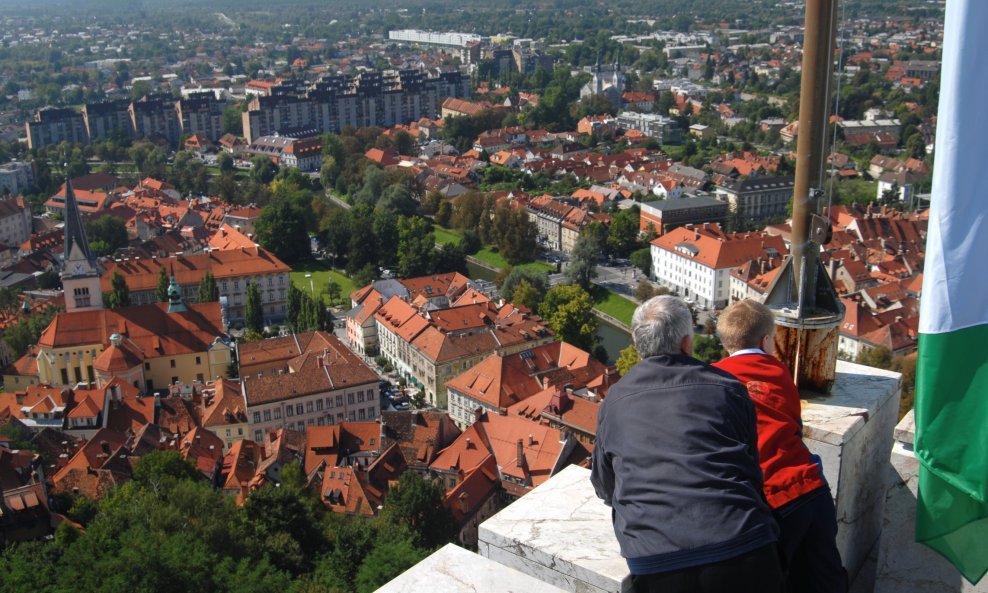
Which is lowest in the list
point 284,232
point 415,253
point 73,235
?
point 415,253

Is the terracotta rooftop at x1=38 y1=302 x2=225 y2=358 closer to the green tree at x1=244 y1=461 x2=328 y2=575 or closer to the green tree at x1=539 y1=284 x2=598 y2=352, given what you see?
the green tree at x1=539 y1=284 x2=598 y2=352

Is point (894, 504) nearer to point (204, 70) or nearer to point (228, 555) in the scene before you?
point (228, 555)

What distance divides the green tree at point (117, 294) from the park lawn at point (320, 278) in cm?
403

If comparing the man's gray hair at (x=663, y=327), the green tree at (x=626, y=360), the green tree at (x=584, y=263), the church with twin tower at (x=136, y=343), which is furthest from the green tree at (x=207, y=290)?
the man's gray hair at (x=663, y=327)

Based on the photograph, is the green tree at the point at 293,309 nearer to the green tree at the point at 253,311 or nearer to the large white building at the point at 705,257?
the green tree at the point at 253,311

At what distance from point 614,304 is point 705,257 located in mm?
2082

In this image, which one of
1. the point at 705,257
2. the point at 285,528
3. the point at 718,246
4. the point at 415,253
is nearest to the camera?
the point at 285,528

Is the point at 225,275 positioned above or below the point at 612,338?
above

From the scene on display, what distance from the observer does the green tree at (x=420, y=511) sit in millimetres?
10078

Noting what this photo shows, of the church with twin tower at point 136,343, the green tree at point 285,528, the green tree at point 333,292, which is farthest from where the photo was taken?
the green tree at point 333,292

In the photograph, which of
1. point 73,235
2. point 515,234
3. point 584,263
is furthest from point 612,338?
point 73,235

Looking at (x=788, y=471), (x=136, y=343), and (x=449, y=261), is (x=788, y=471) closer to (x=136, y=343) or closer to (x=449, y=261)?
(x=136, y=343)

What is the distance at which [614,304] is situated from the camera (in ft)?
67.5

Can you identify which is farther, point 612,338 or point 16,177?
point 16,177
